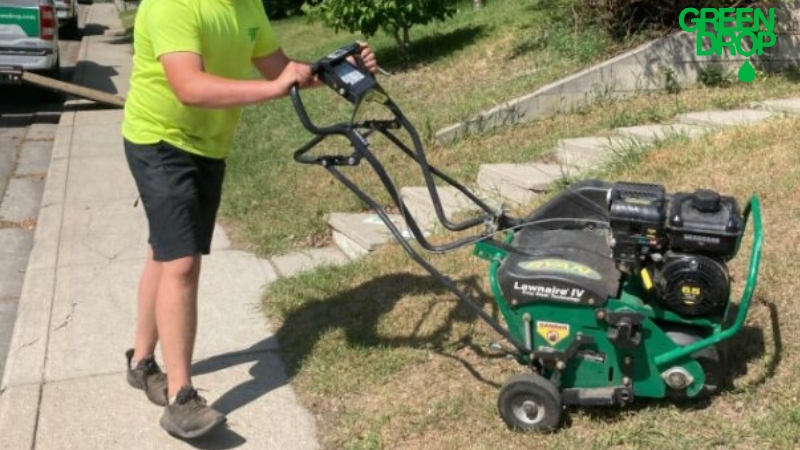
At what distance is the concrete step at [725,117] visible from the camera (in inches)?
244

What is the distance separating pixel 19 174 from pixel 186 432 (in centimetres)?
626

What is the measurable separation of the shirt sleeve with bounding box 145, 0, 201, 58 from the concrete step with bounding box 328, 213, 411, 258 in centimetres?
220

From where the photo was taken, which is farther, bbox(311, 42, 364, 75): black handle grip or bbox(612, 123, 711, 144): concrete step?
bbox(612, 123, 711, 144): concrete step

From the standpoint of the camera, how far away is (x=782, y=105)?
6.49m

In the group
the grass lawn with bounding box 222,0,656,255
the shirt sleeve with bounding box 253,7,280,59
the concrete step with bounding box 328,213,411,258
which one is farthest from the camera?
the grass lawn with bounding box 222,0,656,255

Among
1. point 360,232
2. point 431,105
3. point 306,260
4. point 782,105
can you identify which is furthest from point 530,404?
point 431,105

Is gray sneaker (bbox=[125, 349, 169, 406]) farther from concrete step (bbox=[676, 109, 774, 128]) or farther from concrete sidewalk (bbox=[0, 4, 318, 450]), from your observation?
concrete step (bbox=[676, 109, 774, 128])

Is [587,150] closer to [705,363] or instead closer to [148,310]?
[705,363]

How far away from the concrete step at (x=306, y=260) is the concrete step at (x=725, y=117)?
246 centimetres

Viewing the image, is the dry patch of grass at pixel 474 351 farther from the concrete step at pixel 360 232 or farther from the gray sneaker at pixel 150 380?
the gray sneaker at pixel 150 380

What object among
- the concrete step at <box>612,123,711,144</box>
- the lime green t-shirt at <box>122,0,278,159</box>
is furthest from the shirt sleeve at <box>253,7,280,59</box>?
the concrete step at <box>612,123,711,144</box>

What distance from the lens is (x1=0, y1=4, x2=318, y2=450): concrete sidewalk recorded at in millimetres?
3926

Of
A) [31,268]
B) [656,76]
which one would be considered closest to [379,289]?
[31,268]

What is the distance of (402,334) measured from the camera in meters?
4.41
